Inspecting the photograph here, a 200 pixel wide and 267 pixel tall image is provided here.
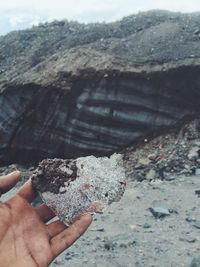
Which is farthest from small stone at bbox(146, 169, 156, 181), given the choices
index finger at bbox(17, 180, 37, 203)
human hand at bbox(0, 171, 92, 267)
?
human hand at bbox(0, 171, 92, 267)

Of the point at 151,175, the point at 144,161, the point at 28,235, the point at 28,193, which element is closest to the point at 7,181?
the point at 28,193

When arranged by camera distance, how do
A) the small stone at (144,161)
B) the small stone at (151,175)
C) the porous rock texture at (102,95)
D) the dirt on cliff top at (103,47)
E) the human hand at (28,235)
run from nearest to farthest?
the human hand at (28,235)
the small stone at (151,175)
the small stone at (144,161)
the porous rock texture at (102,95)
the dirt on cliff top at (103,47)

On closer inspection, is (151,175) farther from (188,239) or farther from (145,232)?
(188,239)

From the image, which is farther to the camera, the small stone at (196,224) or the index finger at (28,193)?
the small stone at (196,224)

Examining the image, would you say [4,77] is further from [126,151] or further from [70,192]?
[70,192]

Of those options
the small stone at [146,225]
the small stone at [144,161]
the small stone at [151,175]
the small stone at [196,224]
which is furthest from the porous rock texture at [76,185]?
the small stone at [144,161]

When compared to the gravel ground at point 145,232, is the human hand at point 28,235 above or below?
above

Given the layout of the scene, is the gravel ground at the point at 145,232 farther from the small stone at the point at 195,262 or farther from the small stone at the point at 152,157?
the small stone at the point at 152,157
